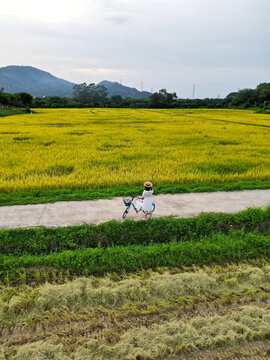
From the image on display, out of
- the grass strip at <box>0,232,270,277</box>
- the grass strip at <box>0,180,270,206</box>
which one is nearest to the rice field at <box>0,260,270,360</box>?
the grass strip at <box>0,232,270,277</box>

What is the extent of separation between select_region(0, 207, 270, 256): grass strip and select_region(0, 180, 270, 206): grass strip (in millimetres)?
1286

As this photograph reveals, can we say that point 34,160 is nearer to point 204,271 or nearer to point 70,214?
point 70,214

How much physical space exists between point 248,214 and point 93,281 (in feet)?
10.7

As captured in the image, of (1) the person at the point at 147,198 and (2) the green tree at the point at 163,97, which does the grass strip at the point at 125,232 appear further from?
(2) the green tree at the point at 163,97

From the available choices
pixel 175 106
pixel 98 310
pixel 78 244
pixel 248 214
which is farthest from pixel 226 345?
pixel 175 106

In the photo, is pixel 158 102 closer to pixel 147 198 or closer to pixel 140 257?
pixel 147 198

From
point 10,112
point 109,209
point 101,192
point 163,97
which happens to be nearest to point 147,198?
point 109,209

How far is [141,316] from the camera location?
2443mm

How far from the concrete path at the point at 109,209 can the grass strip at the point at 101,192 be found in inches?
6.7

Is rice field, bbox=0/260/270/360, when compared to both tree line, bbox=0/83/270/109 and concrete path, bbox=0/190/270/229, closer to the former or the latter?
concrete path, bbox=0/190/270/229

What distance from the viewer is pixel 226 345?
7.02 ft

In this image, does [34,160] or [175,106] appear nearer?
[34,160]

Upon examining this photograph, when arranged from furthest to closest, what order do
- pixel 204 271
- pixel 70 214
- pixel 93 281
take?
1. pixel 70 214
2. pixel 204 271
3. pixel 93 281

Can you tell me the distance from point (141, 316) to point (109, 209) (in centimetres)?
251
